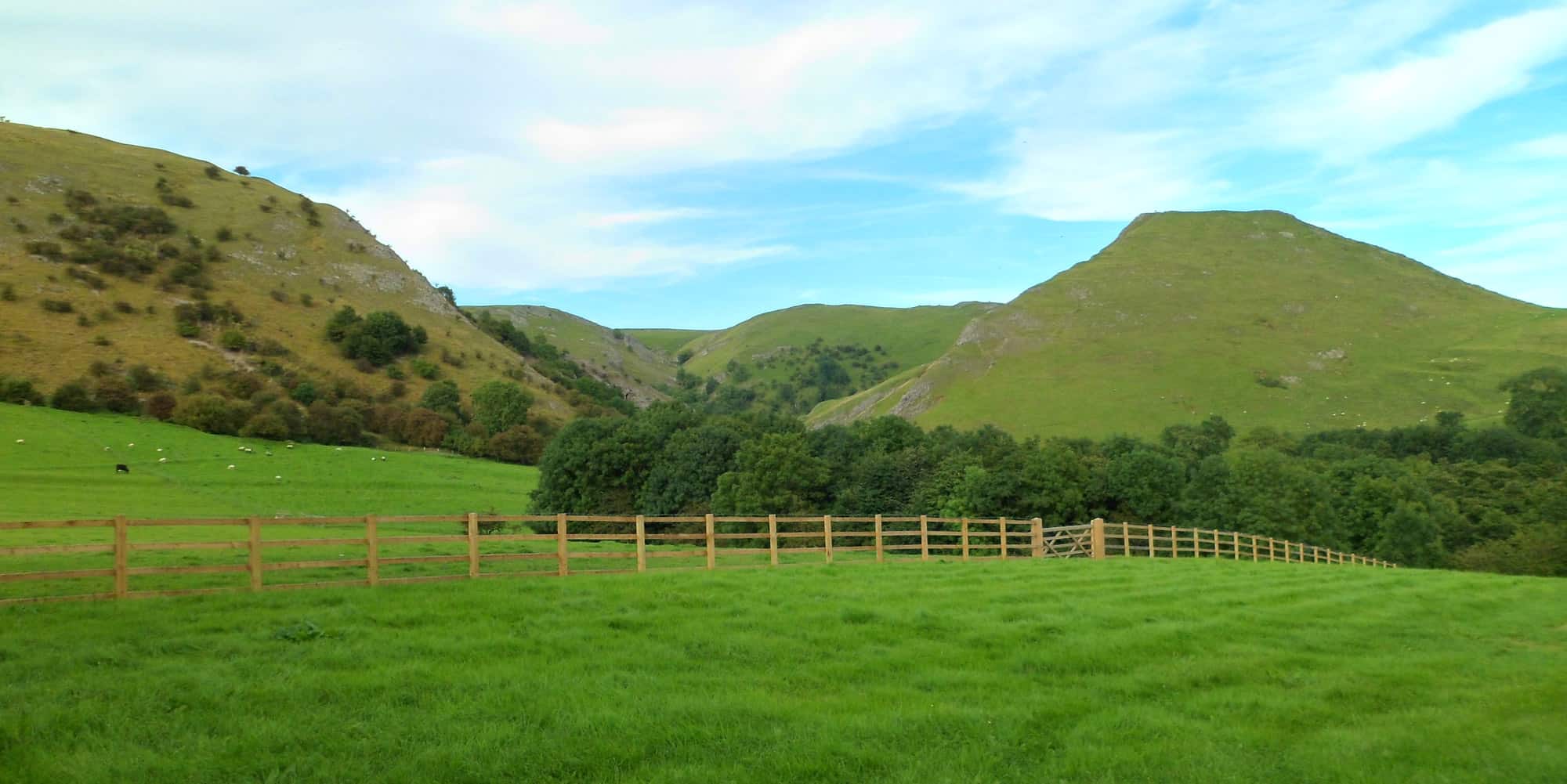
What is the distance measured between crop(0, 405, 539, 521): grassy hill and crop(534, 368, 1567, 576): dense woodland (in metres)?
8.35

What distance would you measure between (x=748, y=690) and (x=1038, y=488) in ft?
220

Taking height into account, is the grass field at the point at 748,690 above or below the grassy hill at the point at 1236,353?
below

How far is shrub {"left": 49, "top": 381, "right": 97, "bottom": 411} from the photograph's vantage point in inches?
2970

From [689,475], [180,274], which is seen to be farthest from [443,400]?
[689,475]

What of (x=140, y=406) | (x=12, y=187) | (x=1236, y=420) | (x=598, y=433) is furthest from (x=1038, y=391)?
(x=12, y=187)

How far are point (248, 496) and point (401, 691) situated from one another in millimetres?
56245

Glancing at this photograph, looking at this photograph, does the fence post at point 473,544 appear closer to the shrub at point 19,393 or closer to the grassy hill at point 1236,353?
the shrub at point 19,393

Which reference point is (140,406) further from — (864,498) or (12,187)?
(12,187)

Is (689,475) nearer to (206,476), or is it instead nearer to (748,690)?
(206,476)

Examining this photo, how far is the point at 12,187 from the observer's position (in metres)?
A: 122

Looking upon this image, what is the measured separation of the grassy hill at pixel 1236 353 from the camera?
134 metres

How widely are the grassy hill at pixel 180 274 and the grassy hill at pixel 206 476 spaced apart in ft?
64.7

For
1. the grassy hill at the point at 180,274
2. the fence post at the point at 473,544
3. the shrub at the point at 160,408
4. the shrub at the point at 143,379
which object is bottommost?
the fence post at the point at 473,544

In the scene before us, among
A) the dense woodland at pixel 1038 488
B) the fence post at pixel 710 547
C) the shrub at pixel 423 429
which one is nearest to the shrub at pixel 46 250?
the shrub at pixel 423 429
